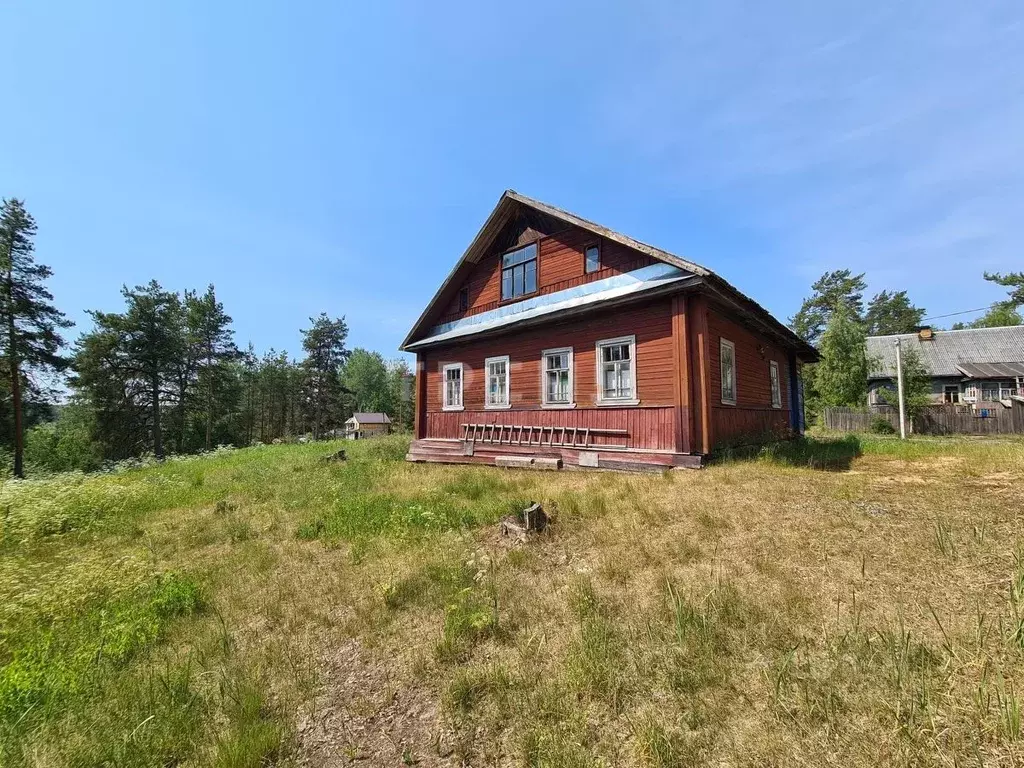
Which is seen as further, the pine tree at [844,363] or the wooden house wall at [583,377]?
the pine tree at [844,363]

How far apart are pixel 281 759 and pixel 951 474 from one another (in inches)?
408

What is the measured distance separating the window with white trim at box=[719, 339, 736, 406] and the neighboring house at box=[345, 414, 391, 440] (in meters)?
51.0

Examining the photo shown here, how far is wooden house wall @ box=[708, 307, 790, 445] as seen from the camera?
34.9 ft

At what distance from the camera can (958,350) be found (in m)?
33.4

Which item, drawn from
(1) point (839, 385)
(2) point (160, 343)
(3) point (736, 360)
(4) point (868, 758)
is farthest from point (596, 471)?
(2) point (160, 343)

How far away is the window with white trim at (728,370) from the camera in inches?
441

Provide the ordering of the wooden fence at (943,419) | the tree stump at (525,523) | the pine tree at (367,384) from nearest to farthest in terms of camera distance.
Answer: the tree stump at (525,523) → the wooden fence at (943,419) → the pine tree at (367,384)

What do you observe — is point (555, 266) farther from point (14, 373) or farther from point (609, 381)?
point (14, 373)

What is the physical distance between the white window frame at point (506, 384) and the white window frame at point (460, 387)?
42.5 inches

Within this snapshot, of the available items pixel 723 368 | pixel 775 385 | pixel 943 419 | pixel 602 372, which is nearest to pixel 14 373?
pixel 602 372

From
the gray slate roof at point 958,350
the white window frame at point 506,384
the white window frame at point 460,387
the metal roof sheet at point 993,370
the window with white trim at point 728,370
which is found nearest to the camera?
the window with white trim at point 728,370

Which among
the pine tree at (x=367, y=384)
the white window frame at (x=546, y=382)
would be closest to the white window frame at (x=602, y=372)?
the white window frame at (x=546, y=382)

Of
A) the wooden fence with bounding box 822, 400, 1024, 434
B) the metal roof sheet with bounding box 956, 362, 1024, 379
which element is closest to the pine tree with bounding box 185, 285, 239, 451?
the wooden fence with bounding box 822, 400, 1024, 434

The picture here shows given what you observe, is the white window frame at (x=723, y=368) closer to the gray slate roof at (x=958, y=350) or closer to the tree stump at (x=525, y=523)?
the tree stump at (x=525, y=523)
